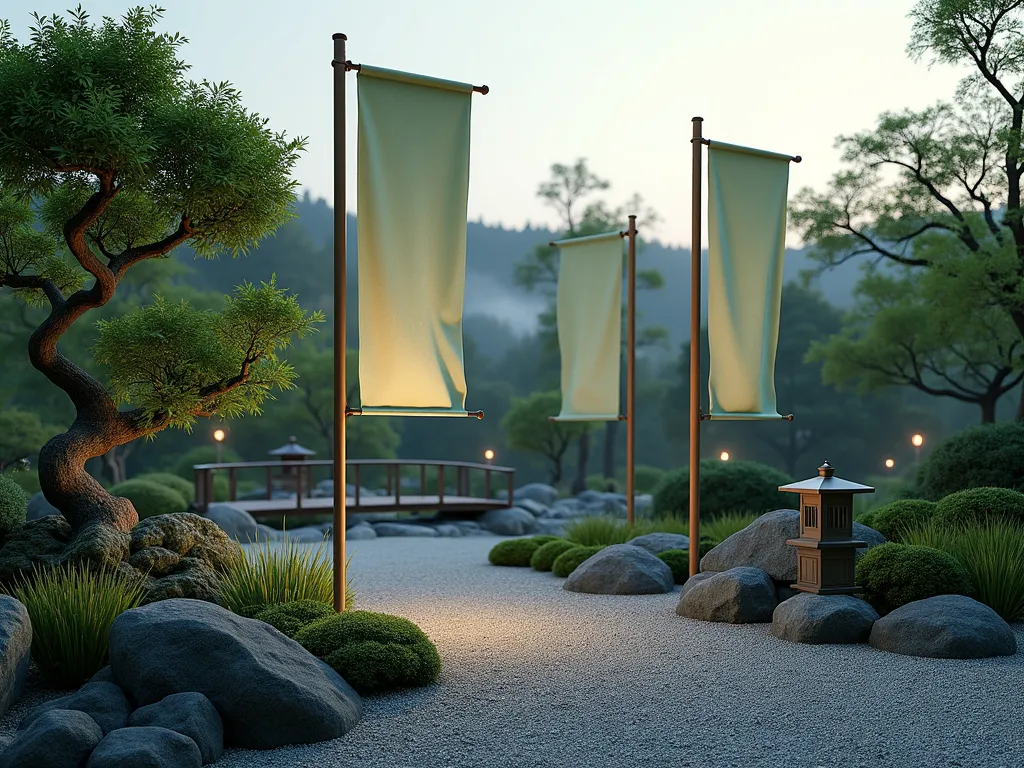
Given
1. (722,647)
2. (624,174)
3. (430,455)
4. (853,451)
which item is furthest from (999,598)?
(430,455)

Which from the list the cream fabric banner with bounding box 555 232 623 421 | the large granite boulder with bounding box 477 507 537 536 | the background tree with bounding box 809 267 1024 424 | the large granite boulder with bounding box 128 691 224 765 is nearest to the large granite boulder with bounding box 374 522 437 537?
the large granite boulder with bounding box 477 507 537 536

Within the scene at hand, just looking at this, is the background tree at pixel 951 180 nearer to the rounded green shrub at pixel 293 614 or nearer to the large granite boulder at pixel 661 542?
the large granite boulder at pixel 661 542

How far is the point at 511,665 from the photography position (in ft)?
20.0

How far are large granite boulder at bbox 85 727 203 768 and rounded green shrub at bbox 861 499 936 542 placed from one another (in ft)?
23.2

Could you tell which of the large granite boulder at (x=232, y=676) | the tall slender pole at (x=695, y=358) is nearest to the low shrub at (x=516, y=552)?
the tall slender pole at (x=695, y=358)

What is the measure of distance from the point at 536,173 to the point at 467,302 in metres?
34.7

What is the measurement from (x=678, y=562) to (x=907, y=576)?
10.1 feet

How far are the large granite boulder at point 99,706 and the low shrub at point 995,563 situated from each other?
6232mm

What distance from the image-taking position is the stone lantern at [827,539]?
7.28 m

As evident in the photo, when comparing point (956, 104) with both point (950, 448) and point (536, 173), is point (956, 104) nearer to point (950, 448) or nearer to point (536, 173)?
point (950, 448)

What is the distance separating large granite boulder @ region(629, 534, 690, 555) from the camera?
421 inches

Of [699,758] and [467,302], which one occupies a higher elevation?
[467,302]

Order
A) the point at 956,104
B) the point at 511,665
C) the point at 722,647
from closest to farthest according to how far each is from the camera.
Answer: the point at 511,665 → the point at 722,647 → the point at 956,104

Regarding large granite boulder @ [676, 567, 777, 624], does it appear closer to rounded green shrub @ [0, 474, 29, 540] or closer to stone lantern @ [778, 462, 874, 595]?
stone lantern @ [778, 462, 874, 595]
